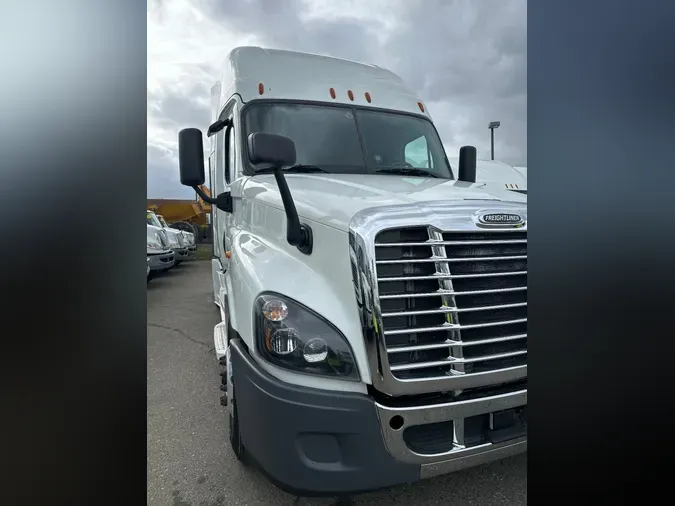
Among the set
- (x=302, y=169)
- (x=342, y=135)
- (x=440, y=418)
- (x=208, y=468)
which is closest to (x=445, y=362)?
(x=440, y=418)

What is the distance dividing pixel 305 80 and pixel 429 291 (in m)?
2.48

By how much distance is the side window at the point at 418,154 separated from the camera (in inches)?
141

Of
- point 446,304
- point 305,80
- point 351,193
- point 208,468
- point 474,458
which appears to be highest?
point 305,80

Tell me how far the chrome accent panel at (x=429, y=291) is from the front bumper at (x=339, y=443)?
12 cm

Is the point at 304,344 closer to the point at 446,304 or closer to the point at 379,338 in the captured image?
the point at 379,338

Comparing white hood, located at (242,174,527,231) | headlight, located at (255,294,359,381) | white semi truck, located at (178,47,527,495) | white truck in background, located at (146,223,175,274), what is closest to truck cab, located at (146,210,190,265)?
white truck in background, located at (146,223,175,274)

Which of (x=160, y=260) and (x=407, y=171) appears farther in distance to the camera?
(x=160, y=260)

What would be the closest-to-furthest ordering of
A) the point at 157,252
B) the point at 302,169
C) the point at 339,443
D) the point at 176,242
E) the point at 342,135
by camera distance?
1. the point at 339,443
2. the point at 302,169
3. the point at 342,135
4. the point at 157,252
5. the point at 176,242

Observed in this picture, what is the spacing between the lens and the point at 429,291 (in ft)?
6.22

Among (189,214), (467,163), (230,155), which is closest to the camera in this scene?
(230,155)

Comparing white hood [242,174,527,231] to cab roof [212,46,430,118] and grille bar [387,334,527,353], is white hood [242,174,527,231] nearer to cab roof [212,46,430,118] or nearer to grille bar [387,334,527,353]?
grille bar [387,334,527,353]
